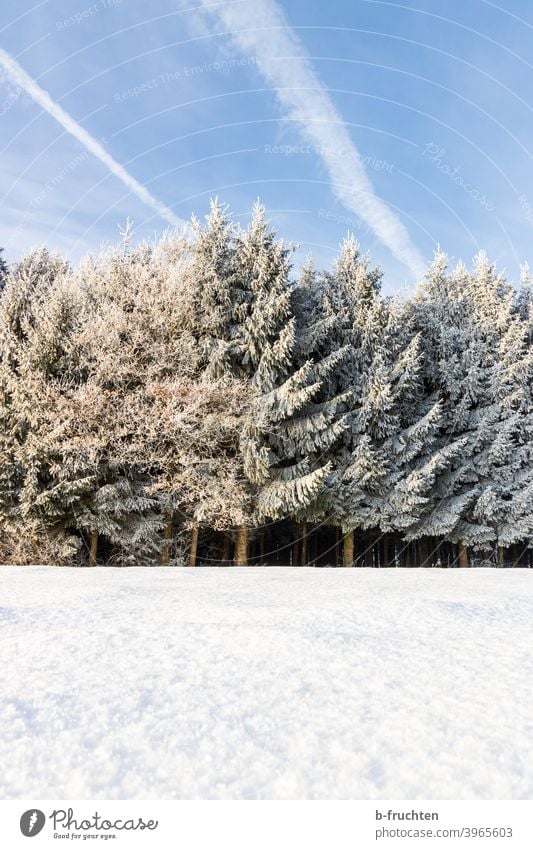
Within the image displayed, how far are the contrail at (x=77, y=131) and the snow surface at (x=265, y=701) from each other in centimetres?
1378

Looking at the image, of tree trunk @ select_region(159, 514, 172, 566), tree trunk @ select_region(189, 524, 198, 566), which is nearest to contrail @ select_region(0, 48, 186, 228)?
tree trunk @ select_region(159, 514, 172, 566)

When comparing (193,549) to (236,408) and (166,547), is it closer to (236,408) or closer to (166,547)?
(166,547)

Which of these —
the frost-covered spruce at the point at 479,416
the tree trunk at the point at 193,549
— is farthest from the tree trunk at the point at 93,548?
the frost-covered spruce at the point at 479,416

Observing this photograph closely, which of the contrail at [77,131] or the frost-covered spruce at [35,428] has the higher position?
the contrail at [77,131]

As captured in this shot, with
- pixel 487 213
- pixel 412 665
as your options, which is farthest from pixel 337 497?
pixel 412 665

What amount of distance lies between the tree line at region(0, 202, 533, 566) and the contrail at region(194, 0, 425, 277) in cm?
288

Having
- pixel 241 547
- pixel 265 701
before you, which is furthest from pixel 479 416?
pixel 265 701

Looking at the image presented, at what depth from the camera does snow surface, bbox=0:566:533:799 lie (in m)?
2.08

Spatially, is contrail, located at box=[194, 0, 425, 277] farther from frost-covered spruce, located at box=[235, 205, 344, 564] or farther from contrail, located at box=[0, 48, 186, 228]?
contrail, located at box=[0, 48, 186, 228]

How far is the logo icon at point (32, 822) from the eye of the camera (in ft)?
6.18

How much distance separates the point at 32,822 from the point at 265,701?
129cm

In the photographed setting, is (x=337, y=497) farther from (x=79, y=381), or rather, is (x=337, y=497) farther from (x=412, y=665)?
(x=412, y=665)

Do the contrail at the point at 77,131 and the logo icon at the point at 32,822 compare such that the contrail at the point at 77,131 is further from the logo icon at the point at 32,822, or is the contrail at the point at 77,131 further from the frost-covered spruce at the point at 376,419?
the logo icon at the point at 32,822

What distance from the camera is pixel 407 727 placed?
252cm
